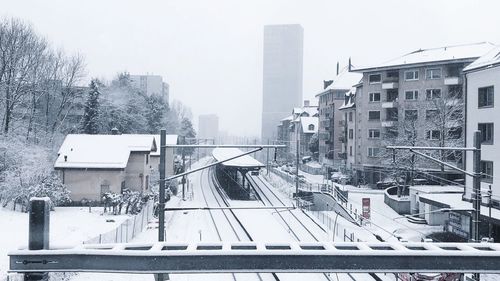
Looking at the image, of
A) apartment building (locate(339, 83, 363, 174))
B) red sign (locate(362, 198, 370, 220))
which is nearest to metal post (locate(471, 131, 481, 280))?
red sign (locate(362, 198, 370, 220))

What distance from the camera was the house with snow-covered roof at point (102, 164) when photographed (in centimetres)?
3672

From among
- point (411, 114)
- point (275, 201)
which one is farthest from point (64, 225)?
point (411, 114)

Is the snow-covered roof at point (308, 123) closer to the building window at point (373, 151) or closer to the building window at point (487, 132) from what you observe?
the building window at point (373, 151)

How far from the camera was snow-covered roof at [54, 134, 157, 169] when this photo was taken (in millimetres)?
37125

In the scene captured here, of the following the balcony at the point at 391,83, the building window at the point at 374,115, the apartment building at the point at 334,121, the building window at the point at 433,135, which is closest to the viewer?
the building window at the point at 433,135

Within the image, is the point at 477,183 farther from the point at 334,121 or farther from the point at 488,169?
the point at 334,121

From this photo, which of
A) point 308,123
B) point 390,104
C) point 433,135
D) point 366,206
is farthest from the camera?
point 308,123

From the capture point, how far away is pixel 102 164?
37.2 metres

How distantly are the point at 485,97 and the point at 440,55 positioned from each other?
87.9 feet

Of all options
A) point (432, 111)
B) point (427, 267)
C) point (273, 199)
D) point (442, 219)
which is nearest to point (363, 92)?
point (432, 111)

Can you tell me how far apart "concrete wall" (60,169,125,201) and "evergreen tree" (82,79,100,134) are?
21.6m

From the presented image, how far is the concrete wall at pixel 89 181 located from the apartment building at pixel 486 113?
2741 centimetres

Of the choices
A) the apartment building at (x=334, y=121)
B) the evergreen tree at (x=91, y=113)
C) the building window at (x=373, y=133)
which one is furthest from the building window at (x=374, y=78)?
the evergreen tree at (x=91, y=113)

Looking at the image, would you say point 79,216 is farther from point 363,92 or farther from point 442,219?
point 363,92
